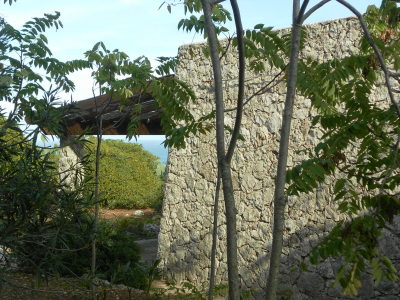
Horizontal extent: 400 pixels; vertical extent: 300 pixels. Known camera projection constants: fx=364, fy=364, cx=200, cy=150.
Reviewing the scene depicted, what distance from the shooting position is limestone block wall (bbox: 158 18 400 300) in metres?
5.54

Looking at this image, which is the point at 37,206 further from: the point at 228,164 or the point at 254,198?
the point at 254,198

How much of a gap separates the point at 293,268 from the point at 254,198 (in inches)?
52.3

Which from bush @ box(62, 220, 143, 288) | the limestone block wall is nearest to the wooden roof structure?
the limestone block wall

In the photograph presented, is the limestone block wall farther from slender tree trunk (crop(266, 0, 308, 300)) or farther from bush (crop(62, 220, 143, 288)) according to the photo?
slender tree trunk (crop(266, 0, 308, 300))

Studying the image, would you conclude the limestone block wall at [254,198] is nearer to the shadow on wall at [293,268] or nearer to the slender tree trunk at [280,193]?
the shadow on wall at [293,268]

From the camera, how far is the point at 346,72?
9.71ft

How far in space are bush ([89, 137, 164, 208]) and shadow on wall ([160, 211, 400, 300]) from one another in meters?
8.08

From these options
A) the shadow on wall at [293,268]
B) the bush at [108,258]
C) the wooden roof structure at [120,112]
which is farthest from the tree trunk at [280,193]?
the wooden roof structure at [120,112]

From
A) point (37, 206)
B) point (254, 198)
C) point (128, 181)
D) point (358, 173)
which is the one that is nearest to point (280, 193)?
point (358, 173)

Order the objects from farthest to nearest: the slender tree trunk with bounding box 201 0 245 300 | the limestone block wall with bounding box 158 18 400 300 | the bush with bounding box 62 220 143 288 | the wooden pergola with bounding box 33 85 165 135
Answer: the wooden pergola with bounding box 33 85 165 135, the bush with bounding box 62 220 143 288, the limestone block wall with bounding box 158 18 400 300, the slender tree trunk with bounding box 201 0 245 300

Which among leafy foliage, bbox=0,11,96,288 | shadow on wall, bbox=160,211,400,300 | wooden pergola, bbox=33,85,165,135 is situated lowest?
shadow on wall, bbox=160,211,400,300

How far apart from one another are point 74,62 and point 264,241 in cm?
418

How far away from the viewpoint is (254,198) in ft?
20.0

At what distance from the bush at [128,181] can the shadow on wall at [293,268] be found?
808 cm
